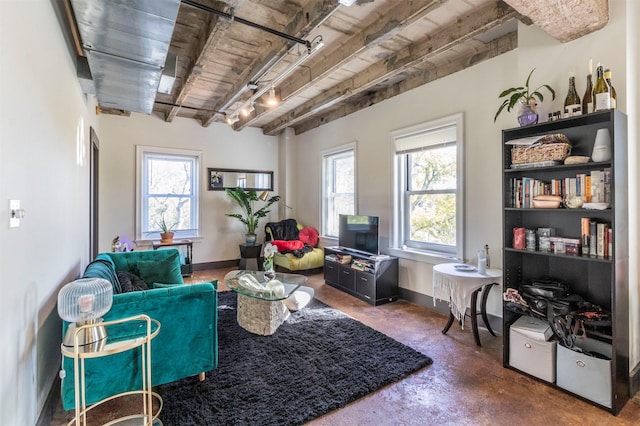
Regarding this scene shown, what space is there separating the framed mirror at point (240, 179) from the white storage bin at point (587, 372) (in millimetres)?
5526

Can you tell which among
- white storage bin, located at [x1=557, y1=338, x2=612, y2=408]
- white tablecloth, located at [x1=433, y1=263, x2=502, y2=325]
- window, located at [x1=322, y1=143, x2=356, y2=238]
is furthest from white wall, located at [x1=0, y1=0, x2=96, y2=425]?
window, located at [x1=322, y1=143, x2=356, y2=238]

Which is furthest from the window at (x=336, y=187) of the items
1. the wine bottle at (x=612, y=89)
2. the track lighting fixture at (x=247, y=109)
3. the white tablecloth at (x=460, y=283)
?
the wine bottle at (x=612, y=89)

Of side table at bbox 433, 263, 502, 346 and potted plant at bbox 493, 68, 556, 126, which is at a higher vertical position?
potted plant at bbox 493, 68, 556, 126

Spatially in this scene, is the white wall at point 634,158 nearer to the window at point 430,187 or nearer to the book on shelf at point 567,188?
the book on shelf at point 567,188

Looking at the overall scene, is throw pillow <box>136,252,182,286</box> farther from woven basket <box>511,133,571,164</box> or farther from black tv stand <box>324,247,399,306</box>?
woven basket <box>511,133,571,164</box>

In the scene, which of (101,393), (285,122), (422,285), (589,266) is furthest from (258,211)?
(589,266)

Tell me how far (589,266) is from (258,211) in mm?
5204

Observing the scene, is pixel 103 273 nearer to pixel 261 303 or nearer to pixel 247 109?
pixel 261 303

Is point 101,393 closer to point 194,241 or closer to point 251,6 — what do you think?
point 251,6

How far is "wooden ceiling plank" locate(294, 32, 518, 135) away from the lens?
306 centimetres

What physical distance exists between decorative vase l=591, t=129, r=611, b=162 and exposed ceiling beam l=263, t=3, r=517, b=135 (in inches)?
44.2

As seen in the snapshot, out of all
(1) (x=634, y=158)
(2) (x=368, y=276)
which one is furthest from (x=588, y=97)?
(2) (x=368, y=276)

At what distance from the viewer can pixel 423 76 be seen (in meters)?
3.88

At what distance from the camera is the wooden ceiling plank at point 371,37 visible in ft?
7.85
